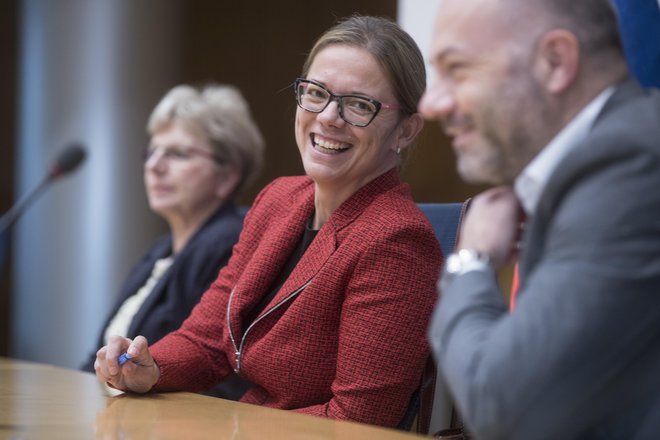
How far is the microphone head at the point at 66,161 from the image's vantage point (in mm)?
2691

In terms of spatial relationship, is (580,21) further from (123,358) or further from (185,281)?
(185,281)

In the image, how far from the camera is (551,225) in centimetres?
103

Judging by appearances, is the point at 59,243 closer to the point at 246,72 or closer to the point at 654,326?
the point at 246,72

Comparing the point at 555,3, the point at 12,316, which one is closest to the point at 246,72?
the point at 12,316

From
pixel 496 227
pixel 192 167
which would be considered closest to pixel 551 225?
pixel 496 227

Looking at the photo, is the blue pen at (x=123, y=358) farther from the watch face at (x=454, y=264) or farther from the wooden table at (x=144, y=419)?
the watch face at (x=454, y=264)

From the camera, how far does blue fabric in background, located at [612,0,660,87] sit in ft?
A: 5.09

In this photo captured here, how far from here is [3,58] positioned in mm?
5012

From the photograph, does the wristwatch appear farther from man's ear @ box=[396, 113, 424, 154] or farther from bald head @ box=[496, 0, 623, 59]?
man's ear @ box=[396, 113, 424, 154]

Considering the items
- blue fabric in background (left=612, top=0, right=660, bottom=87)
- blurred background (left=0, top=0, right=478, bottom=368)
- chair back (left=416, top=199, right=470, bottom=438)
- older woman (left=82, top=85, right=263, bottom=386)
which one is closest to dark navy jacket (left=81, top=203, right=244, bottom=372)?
older woman (left=82, top=85, right=263, bottom=386)

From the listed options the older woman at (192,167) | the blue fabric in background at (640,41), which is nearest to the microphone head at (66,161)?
the older woman at (192,167)

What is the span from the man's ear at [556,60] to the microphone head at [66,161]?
1.90m

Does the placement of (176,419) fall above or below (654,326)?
below

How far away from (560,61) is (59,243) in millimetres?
4120
